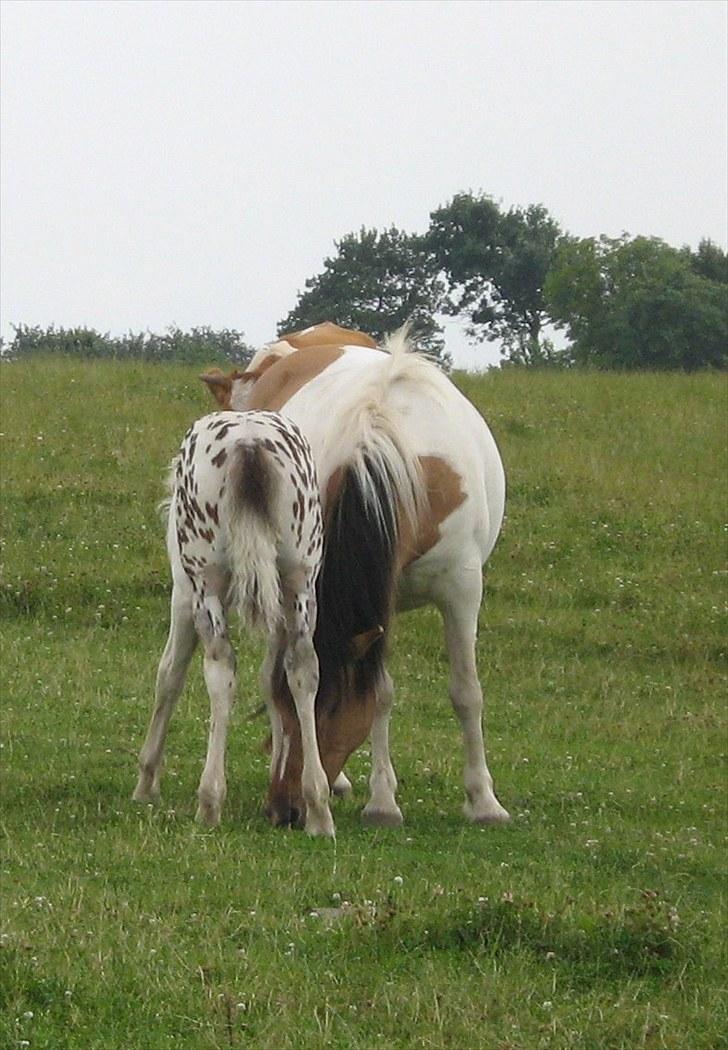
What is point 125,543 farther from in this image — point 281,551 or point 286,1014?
point 286,1014

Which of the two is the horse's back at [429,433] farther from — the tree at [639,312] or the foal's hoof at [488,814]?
the tree at [639,312]

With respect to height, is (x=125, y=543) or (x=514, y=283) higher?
(x=514, y=283)

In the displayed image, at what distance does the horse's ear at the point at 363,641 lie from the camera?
823 cm

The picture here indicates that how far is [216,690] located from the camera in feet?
25.2

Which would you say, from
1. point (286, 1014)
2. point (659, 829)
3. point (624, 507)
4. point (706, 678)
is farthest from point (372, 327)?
point (286, 1014)

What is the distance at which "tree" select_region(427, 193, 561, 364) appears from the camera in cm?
5562

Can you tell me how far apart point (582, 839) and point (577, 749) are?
3106mm

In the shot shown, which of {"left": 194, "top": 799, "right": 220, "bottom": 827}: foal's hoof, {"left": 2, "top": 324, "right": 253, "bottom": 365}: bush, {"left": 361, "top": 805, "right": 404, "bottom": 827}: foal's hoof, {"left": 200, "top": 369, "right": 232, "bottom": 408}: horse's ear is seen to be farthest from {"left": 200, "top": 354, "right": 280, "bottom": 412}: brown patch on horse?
{"left": 2, "top": 324, "right": 253, "bottom": 365}: bush

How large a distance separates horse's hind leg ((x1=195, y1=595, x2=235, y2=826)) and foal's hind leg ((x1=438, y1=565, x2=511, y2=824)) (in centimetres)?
160

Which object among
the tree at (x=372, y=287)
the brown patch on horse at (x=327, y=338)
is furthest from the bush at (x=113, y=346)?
the brown patch on horse at (x=327, y=338)

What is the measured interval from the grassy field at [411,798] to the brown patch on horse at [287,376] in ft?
6.90

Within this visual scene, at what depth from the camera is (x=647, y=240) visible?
156 ft

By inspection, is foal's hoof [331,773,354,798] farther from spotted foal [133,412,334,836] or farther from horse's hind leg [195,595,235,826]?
horse's hind leg [195,595,235,826]

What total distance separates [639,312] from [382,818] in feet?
118
